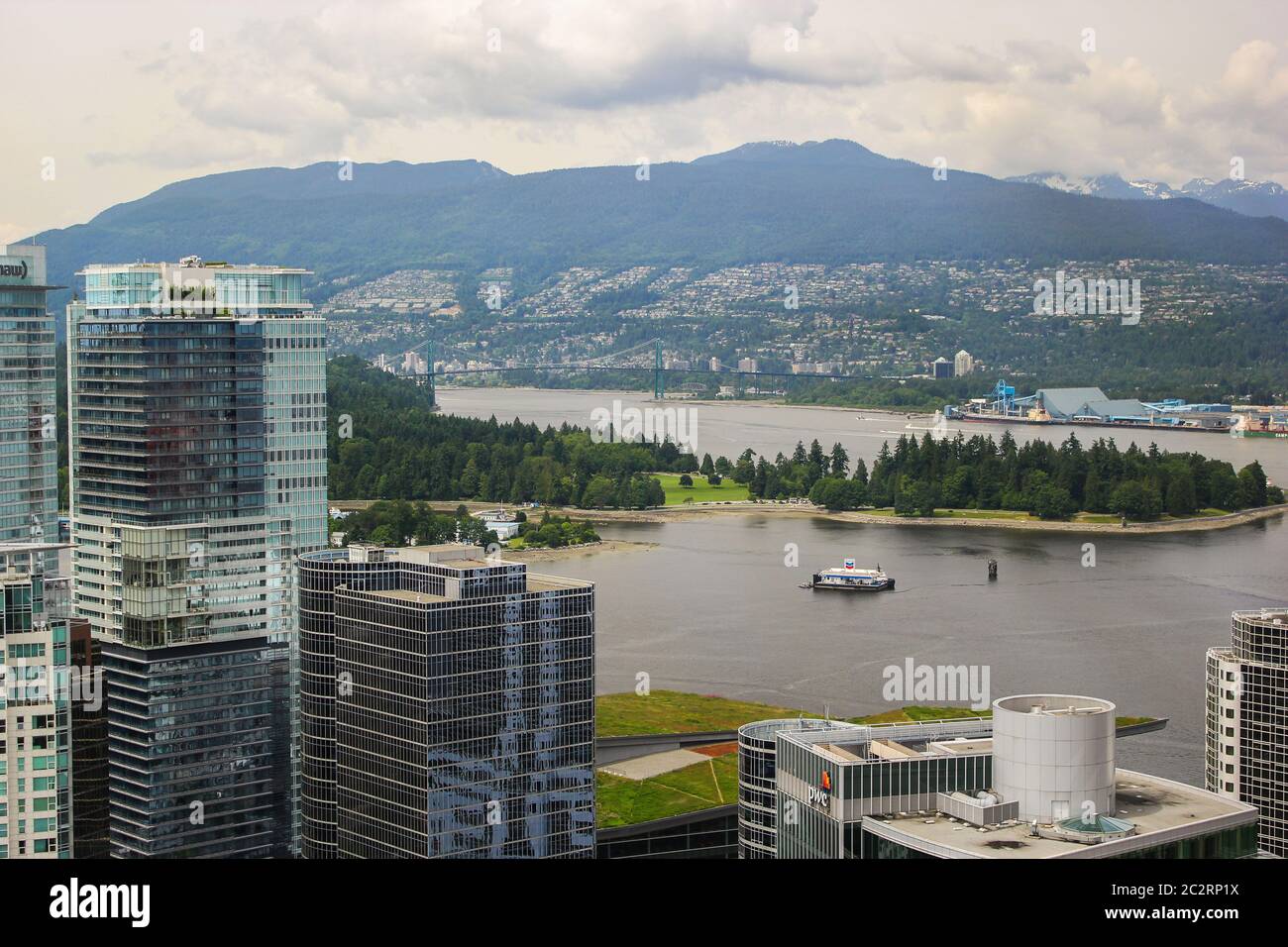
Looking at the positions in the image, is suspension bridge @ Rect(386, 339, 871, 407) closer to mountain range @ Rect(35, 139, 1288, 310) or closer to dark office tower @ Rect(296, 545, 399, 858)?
mountain range @ Rect(35, 139, 1288, 310)

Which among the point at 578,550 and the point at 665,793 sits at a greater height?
the point at 578,550

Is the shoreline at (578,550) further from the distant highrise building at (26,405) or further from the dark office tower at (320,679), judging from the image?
the dark office tower at (320,679)

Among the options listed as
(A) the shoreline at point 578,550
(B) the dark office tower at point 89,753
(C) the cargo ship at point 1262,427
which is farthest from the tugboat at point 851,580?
(C) the cargo ship at point 1262,427

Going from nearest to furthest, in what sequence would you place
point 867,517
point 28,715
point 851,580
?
point 28,715 → point 851,580 → point 867,517

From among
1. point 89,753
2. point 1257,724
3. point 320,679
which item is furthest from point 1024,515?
point 320,679

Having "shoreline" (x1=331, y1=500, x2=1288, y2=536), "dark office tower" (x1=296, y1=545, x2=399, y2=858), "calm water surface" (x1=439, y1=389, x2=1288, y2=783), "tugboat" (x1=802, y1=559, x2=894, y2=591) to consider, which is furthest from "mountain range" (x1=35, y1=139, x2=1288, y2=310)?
"dark office tower" (x1=296, y1=545, x2=399, y2=858)

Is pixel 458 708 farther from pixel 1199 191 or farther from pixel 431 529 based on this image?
pixel 1199 191
